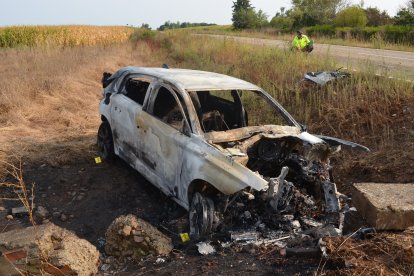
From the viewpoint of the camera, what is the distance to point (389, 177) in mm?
6000

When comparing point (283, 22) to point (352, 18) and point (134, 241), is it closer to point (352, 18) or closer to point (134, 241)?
point (352, 18)

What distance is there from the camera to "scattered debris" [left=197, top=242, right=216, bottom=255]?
13.8 ft

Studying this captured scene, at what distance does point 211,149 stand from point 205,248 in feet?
3.34

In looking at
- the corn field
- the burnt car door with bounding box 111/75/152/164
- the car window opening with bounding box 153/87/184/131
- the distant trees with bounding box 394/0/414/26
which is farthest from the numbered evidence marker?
the distant trees with bounding box 394/0/414/26

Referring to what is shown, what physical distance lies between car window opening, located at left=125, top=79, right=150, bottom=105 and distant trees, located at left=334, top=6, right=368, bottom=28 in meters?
39.1

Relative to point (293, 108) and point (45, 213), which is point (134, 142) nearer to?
point (45, 213)

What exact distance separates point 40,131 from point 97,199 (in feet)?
11.7

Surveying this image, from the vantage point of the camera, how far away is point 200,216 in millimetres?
4492

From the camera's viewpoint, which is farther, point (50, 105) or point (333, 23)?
point (333, 23)

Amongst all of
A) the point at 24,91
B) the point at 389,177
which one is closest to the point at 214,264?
the point at 389,177

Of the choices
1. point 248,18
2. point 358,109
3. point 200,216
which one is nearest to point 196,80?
point 200,216

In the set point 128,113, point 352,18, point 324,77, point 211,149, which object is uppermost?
point 352,18

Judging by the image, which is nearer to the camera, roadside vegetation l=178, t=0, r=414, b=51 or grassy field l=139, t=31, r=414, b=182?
grassy field l=139, t=31, r=414, b=182

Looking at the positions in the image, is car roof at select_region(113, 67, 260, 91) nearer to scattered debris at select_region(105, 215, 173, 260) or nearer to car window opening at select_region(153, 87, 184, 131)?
car window opening at select_region(153, 87, 184, 131)
